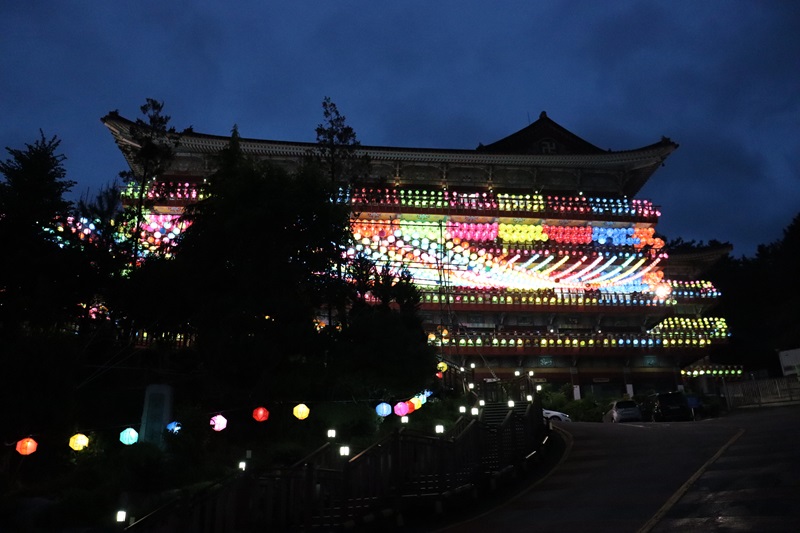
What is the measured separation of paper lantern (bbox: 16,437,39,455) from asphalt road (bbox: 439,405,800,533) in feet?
30.9

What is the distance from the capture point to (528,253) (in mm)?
39469

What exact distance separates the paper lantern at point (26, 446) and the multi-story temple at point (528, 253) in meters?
22.0

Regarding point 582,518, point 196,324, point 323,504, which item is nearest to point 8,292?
point 196,324

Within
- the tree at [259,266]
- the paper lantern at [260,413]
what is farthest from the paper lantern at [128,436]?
the paper lantern at [260,413]

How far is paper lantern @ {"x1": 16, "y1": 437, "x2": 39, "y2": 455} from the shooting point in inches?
543

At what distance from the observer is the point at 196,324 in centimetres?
1812

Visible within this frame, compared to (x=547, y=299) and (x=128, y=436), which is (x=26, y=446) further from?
(x=547, y=299)

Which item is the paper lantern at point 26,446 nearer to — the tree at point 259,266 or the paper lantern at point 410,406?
the tree at point 259,266

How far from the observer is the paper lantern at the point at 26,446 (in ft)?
45.2

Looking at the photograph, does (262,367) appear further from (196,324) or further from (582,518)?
(582,518)

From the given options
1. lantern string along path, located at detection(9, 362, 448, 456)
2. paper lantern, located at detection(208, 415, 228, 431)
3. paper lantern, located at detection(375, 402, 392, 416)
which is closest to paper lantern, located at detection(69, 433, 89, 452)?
lantern string along path, located at detection(9, 362, 448, 456)

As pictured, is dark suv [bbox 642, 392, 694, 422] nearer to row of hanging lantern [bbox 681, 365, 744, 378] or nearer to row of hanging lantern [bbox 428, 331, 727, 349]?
row of hanging lantern [bbox 428, 331, 727, 349]

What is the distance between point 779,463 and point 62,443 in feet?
50.0

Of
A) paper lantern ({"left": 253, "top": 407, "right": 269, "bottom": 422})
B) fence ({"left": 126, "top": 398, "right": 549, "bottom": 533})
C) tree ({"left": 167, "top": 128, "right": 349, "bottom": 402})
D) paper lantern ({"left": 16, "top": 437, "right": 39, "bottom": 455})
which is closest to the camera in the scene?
fence ({"left": 126, "top": 398, "right": 549, "bottom": 533})
